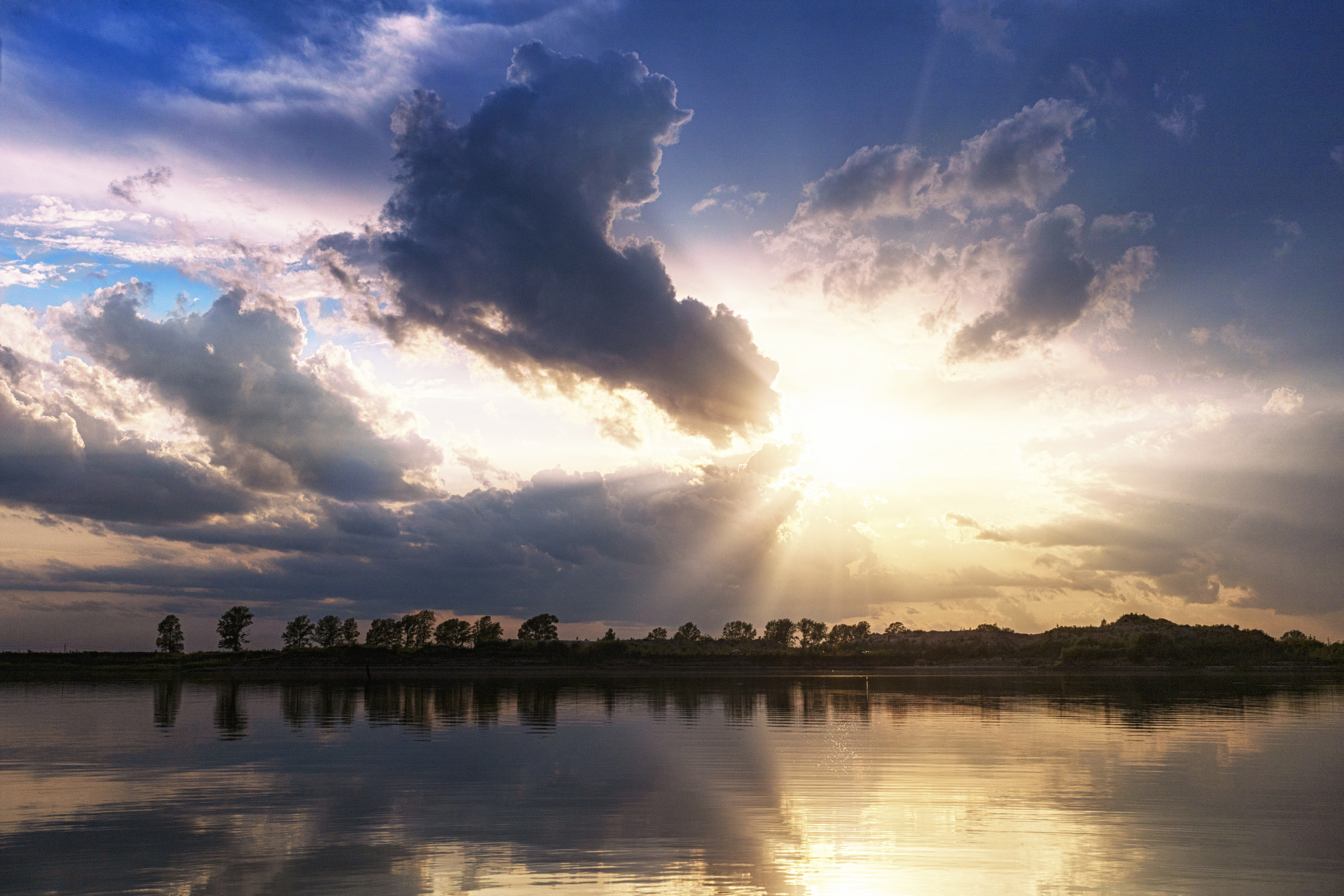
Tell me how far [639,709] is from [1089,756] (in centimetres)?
4387

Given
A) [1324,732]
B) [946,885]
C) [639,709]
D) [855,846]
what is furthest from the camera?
[639,709]

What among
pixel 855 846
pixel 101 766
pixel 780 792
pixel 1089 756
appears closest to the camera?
pixel 855 846

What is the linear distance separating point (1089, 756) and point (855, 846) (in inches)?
1034

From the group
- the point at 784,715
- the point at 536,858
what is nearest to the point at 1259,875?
the point at 536,858

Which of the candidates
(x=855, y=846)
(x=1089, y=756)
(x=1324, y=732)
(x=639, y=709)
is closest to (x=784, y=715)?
(x=639, y=709)

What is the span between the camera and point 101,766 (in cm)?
4172

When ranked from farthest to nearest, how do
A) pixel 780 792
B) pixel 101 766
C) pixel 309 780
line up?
pixel 101 766, pixel 309 780, pixel 780 792

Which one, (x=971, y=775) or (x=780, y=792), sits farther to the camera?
(x=971, y=775)

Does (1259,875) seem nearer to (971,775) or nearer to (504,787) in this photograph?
(971,775)

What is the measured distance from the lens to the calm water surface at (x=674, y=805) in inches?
888

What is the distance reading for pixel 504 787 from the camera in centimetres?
3591

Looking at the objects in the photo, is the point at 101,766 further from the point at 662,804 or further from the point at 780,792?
the point at 780,792

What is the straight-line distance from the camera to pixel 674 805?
3225cm

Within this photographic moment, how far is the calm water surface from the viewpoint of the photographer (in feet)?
74.0
